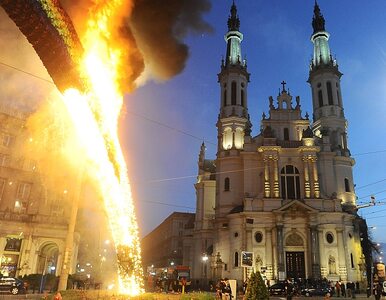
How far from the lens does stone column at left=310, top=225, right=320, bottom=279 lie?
42.7 metres

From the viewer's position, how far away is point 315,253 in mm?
43812

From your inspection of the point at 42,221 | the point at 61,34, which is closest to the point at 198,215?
the point at 42,221

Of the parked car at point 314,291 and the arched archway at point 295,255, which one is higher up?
the arched archway at point 295,255

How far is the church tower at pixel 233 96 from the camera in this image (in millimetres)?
55188

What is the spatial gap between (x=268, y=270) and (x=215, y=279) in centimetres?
752

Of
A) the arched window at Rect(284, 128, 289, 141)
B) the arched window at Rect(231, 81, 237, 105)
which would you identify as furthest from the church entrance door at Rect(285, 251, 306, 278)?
the arched window at Rect(231, 81, 237, 105)

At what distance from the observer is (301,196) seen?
161 feet

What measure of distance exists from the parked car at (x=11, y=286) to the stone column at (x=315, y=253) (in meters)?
31.6

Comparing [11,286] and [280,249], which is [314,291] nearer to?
[280,249]

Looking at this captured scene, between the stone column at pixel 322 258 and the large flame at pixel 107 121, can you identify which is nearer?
the large flame at pixel 107 121

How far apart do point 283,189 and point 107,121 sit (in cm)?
3849

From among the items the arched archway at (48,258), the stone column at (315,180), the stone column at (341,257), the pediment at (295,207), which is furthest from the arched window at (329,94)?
the arched archway at (48,258)

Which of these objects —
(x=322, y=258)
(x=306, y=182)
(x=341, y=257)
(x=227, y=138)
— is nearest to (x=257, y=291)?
(x=322, y=258)

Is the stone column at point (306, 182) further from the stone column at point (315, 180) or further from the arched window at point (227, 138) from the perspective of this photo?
the arched window at point (227, 138)
